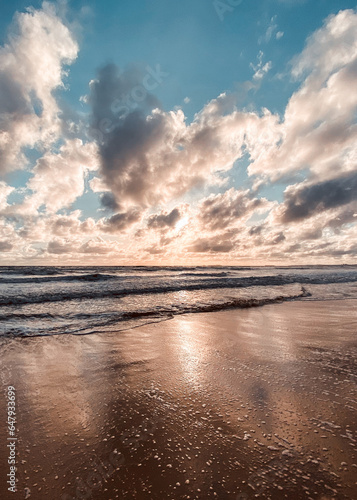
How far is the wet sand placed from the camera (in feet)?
5.96

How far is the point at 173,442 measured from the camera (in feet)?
7.38

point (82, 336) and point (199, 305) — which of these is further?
point (199, 305)

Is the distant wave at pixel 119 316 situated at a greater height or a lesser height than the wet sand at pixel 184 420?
lesser

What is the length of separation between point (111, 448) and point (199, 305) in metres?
8.31

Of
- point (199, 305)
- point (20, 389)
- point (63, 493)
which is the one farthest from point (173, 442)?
point (199, 305)

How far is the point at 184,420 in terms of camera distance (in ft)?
8.46

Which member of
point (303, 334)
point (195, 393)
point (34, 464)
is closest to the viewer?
point (34, 464)

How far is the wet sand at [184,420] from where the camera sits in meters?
1.82

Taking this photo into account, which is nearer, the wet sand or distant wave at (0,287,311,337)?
the wet sand

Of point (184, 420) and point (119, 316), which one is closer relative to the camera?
point (184, 420)

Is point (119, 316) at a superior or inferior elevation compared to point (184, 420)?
inferior

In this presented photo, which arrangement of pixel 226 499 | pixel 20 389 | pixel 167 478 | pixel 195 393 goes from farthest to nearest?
pixel 20 389 < pixel 195 393 < pixel 167 478 < pixel 226 499

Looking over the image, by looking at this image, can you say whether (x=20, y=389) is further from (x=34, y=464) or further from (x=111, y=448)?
(x=111, y=448)

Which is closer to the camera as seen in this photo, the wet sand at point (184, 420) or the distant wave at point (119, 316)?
the wet sand at point (184, 420)
